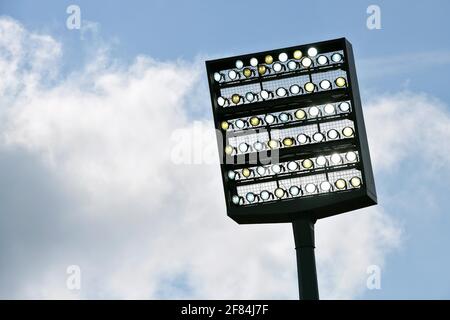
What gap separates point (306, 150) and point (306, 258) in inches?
98.9

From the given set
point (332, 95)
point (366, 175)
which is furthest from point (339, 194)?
point (332, 95)

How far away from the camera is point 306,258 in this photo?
2192 cm

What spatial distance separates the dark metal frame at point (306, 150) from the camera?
21422mm

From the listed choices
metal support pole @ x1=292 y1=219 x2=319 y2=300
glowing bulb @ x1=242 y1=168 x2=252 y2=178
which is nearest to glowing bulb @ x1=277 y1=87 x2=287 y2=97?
glowing bulb @ x1=242 y1=168 x2=252 y2=178

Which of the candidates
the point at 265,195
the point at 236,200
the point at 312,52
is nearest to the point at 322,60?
the point at 312,52

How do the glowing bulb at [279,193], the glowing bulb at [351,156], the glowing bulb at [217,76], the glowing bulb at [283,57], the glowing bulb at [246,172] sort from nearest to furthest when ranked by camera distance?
the glowing bulb at [351,156] → the glowing bulb at [279,193] → the glowing bulb at [283,57] → the glowing bulb at [246,172] → the glowing bulb at [217,76]

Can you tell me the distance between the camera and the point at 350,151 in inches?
848

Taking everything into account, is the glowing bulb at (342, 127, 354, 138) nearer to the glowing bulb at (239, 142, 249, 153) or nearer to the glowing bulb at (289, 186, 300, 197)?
the glowing bulb at (289, 186, 300, 197)

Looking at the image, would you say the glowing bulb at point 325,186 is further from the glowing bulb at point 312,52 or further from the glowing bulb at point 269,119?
the glowing bulb at point 312,52

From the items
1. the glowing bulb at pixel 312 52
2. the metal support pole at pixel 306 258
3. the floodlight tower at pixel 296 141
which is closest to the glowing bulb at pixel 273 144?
the floodlight tower at pixel 296 141

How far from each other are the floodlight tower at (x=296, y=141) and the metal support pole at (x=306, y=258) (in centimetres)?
2

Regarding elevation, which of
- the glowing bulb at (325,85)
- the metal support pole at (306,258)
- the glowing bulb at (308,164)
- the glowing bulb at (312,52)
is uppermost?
the glowing bulb at (312,52)

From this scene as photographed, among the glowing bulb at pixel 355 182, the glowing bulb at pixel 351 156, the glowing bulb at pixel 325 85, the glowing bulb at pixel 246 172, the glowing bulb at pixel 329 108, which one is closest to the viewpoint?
the glowing bulb at pixel 355 182

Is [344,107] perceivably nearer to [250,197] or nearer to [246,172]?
[246,172]
